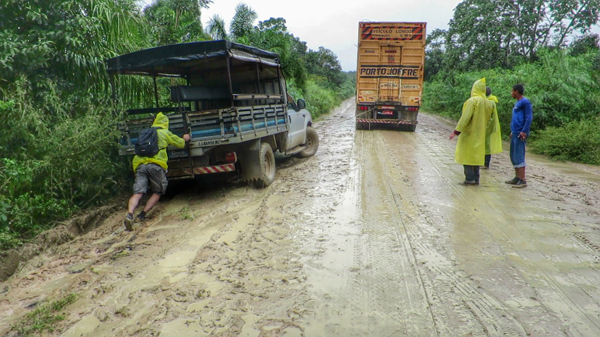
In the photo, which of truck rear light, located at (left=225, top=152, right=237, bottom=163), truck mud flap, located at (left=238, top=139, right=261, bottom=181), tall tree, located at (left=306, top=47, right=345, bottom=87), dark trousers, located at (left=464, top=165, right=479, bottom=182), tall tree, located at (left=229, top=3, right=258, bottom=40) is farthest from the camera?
tall tree, located at (left=306, top=47, right=345, bottom=87)

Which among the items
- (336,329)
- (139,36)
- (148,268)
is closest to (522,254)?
(336,329)

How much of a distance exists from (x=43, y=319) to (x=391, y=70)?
44.4 ft

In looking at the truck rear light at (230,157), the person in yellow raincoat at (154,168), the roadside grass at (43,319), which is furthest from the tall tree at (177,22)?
the roadside grass at (43,319)

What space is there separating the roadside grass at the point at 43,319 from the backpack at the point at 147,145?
220cm

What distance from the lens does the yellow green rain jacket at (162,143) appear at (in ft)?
16.3

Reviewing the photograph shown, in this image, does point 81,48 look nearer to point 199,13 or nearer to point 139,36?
point 139,36

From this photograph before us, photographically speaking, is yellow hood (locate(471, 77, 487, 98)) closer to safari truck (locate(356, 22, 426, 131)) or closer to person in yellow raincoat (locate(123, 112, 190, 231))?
Result: person in yellow raincoat (locate(123, 112, 190, 231))

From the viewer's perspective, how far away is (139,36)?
7.18 metres

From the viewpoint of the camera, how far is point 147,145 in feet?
15.8

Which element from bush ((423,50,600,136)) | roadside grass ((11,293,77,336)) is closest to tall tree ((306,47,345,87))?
bush ((423,50,600,136))

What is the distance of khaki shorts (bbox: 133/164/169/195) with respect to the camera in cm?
492

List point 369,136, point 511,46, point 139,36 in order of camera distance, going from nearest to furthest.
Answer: point 139,36
point 369,136
point 511,46

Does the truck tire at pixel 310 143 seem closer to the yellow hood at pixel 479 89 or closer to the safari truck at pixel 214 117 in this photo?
the safari truck at pixel 214 117

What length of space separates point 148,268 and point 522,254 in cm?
347
